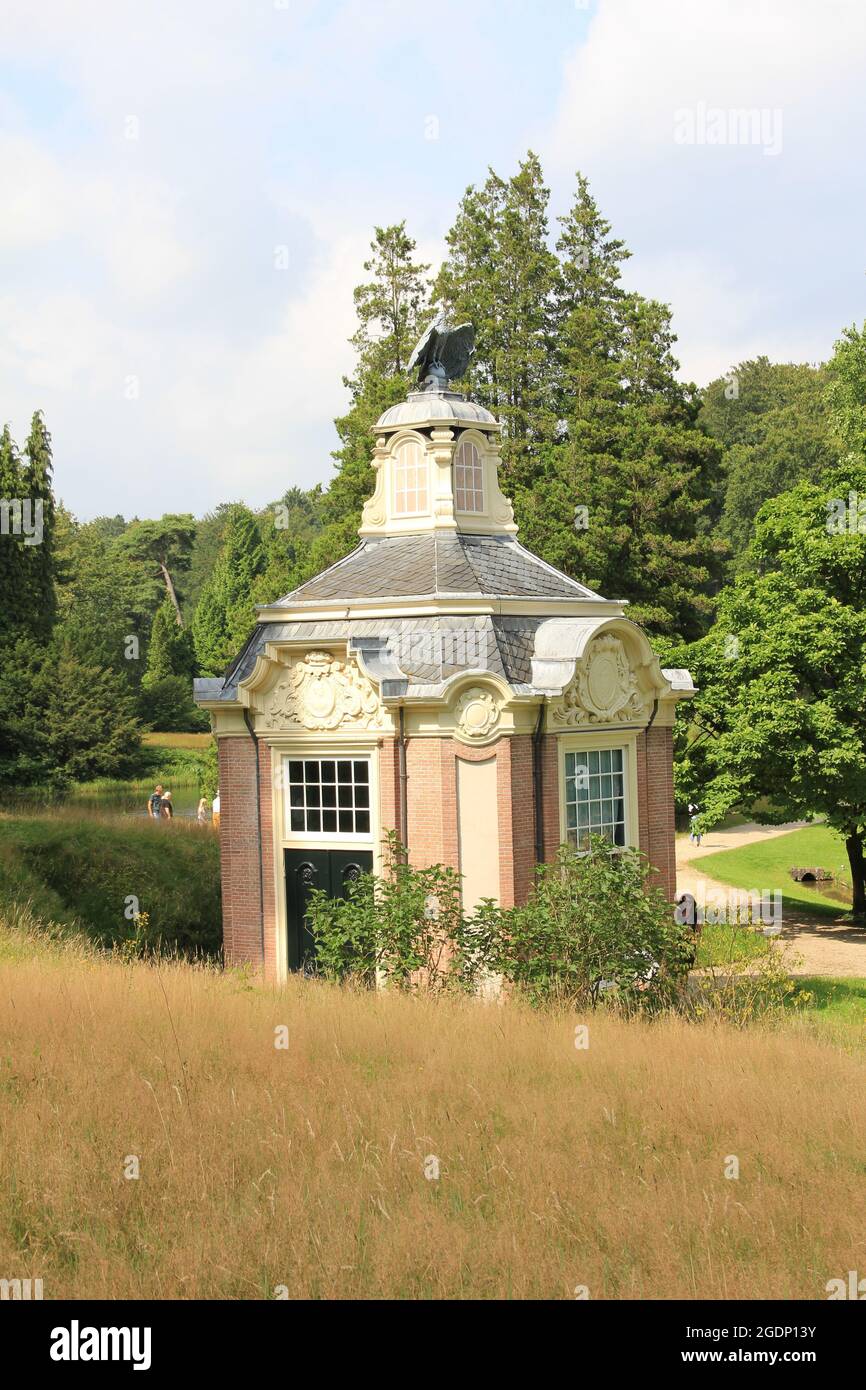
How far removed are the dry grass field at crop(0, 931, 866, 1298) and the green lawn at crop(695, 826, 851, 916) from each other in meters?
24.0

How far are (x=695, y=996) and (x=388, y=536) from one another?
34.3ft

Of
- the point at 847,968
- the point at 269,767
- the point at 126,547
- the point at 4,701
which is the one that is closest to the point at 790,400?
the point at 126,547

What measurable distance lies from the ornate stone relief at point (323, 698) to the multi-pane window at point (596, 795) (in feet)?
10.4

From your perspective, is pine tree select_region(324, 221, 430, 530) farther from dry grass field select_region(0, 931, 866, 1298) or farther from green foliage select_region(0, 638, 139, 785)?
dry grass field select_region(0, 931, 866, 1298)

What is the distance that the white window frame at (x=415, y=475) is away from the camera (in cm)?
2444

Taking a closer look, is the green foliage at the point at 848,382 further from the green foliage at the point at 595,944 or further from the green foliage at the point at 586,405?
the green foliage at the point at 595,944

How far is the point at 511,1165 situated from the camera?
970cm

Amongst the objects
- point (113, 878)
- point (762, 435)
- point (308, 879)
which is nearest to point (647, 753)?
point (308, 879)

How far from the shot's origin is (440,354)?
25766mm

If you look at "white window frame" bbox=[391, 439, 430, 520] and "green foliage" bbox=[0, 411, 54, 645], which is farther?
"green foliage" bbox=[0, 411, 54, 645]

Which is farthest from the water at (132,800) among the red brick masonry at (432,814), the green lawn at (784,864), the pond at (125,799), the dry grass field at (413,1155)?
the dry grass field at (413,1155)

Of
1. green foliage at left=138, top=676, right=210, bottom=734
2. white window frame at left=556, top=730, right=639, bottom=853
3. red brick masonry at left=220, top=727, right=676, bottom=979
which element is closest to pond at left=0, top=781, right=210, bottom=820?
green foliage at left=138, top=676, right=210, bottom=734

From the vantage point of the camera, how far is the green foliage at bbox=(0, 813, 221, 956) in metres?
26.4
